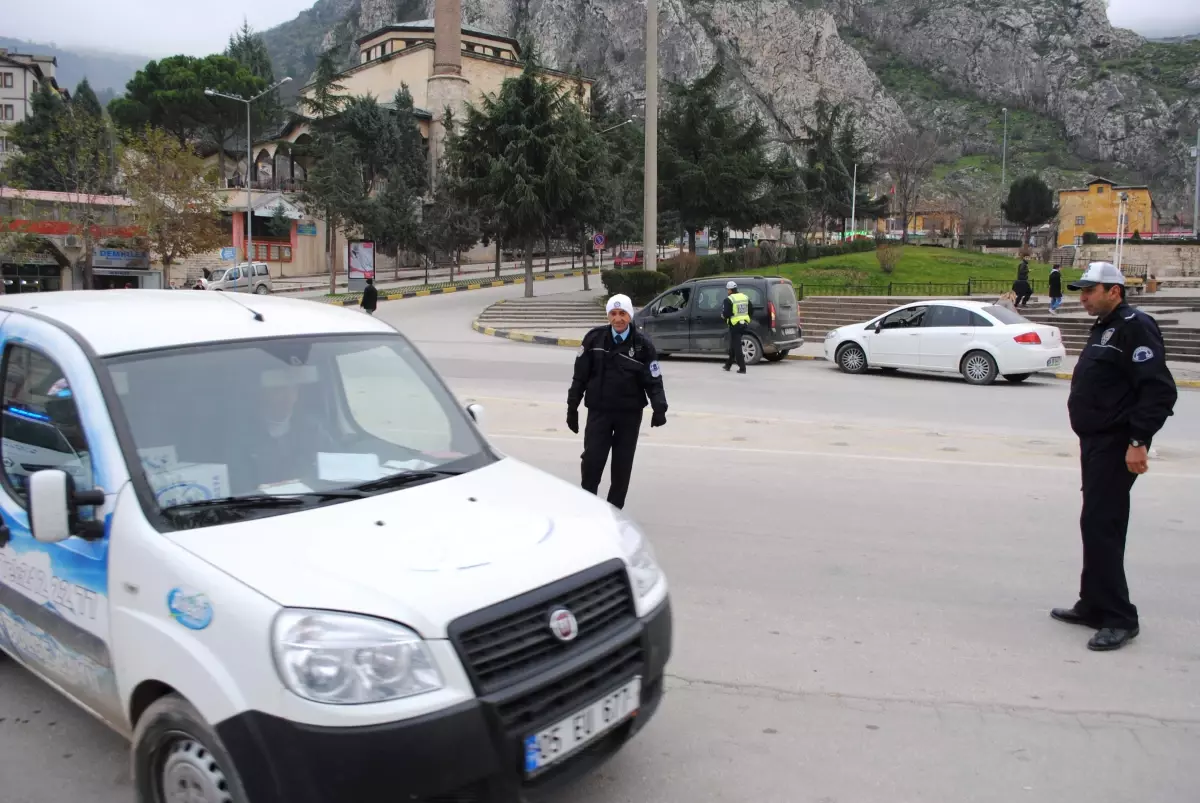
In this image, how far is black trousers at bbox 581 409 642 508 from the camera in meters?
6.32

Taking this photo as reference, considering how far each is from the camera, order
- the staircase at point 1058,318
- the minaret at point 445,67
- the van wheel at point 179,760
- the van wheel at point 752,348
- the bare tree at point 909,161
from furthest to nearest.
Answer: the minaret at point 445,67
the bare tree at point 909,161
the staircase at point 1058,318
the van wheel at point 752,348
the van wheel at point 179,760

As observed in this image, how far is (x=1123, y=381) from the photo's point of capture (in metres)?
4.50

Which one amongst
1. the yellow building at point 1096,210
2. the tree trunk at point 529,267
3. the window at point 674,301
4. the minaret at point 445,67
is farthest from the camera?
the yellow building at point 1096,210

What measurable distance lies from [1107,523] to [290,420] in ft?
13.1

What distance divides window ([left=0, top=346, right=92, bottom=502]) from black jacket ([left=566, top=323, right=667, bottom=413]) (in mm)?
3471

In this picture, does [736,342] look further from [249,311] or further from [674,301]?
[249,311]

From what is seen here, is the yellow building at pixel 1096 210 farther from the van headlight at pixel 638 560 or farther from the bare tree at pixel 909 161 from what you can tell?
the van headlight at pixel 638 560

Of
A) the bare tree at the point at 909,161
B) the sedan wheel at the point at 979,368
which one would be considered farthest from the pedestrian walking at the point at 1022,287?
the bare tree at the point at 909,161

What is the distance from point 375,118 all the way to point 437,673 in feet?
200

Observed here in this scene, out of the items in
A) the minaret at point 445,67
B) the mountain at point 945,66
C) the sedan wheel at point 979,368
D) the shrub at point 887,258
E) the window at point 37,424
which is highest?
the mountain at point 945,66

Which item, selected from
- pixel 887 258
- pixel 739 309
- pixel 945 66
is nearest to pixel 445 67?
pixel 887 258

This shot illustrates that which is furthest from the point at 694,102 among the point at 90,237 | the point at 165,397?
the point at 165,397

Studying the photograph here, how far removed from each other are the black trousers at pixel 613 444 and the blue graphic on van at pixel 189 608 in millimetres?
3885

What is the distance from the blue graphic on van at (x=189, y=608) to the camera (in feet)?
8.27
